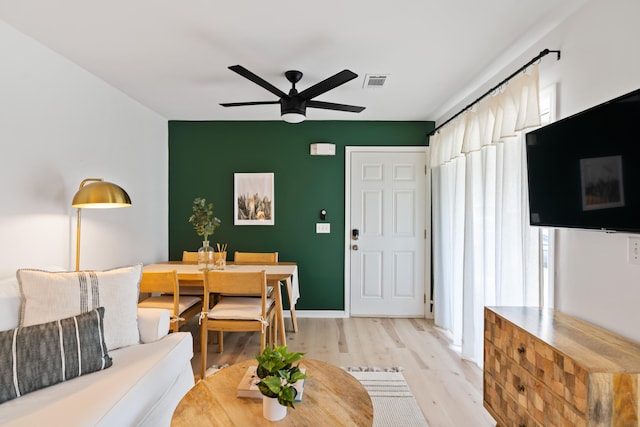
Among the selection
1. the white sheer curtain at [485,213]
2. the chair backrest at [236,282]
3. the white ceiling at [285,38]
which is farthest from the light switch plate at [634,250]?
the chair backrest at [236,282]

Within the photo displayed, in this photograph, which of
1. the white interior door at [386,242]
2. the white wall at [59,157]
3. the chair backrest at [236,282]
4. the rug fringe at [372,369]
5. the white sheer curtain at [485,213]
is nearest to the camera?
the white wall at [59,157]

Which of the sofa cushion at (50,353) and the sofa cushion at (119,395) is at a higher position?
the sofa cushion at (50,353)

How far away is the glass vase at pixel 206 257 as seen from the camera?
130 inches

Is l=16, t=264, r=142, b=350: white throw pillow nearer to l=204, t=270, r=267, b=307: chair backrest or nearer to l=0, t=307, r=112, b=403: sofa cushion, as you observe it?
l=0, t=307, r=112, b=403: sofa cushion

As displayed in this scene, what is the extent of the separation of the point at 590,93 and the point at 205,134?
12.8 feet

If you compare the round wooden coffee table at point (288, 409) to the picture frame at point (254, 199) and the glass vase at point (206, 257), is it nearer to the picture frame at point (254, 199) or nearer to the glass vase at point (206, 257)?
the glass vase at point (206, 257)

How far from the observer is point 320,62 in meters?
2.65

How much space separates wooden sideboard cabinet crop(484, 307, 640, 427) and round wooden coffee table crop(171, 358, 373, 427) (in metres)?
0.83

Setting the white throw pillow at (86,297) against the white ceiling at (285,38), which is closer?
the white throw pillow at (86,297)

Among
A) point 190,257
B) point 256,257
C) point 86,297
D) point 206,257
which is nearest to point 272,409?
point 86,297

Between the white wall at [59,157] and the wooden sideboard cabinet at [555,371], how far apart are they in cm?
310

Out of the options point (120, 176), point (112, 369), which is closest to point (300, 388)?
point (112, 369)

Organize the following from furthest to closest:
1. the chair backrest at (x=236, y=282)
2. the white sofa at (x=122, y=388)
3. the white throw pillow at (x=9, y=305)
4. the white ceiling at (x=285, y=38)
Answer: the chair backrest at (x=236, y=282), the white ceiling at (x=285, y=38), the white throw pillow at (x=9, y=305), the white sofa at (x=122, y=388)

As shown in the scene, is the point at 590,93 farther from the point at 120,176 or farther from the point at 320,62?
the point at 120,176
